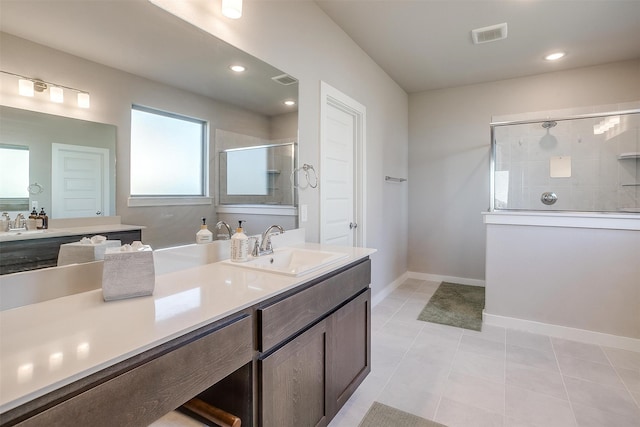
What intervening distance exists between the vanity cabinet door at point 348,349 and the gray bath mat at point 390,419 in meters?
0.16

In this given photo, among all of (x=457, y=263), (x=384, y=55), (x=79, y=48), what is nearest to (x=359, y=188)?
(x=384, y=55)

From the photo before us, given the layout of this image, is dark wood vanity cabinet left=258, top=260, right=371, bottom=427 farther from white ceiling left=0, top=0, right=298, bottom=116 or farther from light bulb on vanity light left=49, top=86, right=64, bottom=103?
white ceiling left=0, top=0, right=298, bottom=116

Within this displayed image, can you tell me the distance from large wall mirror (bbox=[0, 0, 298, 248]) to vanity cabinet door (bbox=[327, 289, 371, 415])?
0.86m

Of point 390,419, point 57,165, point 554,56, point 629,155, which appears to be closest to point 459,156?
point 554,56

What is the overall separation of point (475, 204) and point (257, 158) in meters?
3.34

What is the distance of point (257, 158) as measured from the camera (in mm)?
1998

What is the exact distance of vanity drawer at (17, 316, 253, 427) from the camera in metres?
0.67

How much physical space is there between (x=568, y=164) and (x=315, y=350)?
3603 mm

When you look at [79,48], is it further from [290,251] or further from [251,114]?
[290,251]

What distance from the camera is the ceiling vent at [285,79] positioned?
2074 mm

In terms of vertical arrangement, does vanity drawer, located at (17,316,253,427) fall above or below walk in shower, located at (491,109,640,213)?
below

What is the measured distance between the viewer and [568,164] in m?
3.50

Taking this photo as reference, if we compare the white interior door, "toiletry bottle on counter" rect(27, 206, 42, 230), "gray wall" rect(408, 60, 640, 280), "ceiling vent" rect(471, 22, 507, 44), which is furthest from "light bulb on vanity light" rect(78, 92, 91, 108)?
"gray wall" rect(408, 60, 640, 280)

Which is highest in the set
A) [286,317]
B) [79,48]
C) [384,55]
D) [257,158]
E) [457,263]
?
[384,55]
